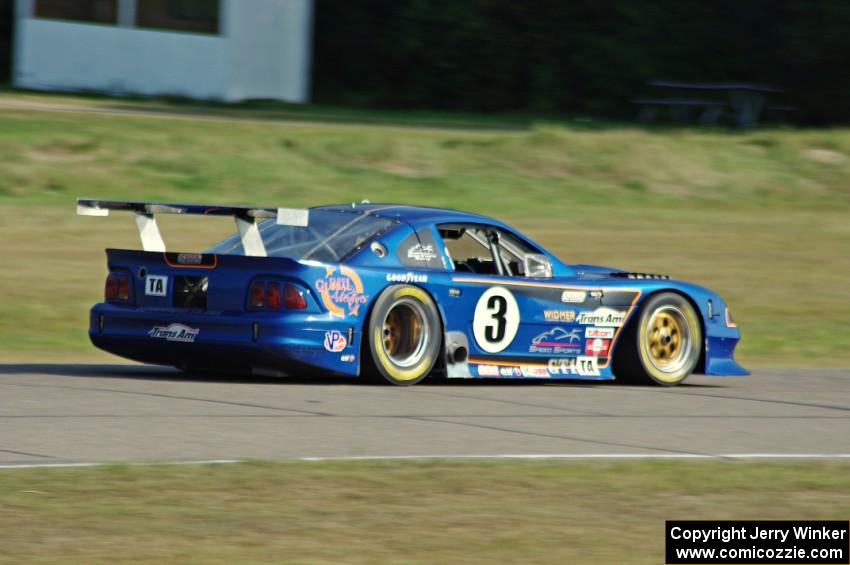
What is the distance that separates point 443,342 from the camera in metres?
10.6

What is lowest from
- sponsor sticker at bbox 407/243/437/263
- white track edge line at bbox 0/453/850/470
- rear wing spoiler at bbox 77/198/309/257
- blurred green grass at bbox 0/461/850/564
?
blurred green grass at bbox 0/461/850/564

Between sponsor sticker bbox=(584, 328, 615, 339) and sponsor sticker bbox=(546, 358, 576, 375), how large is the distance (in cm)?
22

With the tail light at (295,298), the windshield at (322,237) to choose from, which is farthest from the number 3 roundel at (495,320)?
the tail light at (295,298)

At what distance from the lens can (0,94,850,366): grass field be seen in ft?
54.1

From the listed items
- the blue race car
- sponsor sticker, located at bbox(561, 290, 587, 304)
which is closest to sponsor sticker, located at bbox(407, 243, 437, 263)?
the blue race car

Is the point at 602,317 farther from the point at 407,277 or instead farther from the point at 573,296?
the point at 407,277

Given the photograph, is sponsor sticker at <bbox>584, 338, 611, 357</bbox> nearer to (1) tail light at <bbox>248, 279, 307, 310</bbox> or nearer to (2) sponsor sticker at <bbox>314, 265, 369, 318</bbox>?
(2) sponsor sticker at <bbox>314, 265, 369, 318</bbox>

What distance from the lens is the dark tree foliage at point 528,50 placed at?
136 ft

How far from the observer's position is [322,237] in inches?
416

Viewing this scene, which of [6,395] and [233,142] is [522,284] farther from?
[233,142]

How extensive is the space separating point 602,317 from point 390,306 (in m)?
1.88

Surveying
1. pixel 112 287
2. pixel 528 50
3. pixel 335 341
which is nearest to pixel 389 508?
pixel 335 341

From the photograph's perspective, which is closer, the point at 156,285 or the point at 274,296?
the point at 274,296

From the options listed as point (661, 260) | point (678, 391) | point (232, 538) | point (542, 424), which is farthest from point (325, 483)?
point (661, 260)
